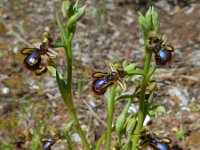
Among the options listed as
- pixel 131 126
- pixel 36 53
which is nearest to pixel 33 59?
pixel 36 53

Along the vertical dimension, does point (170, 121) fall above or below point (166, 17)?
below

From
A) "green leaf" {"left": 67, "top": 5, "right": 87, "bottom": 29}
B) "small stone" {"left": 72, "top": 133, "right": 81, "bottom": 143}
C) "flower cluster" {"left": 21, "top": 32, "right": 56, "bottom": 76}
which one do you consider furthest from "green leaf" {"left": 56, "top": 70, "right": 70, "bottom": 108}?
"small stone" {"left": 72, "top": 133, "right": 81, "bottom": 143}

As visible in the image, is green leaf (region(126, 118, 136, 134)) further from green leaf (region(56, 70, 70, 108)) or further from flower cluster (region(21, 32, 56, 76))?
flower cluster (region(21, 32, 56, 76))

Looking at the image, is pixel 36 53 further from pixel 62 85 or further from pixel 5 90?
pixel 5 90

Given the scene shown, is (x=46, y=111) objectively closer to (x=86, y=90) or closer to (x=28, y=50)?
(x=86, y=90)

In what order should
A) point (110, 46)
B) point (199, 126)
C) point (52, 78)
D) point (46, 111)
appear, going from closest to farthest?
1. point (199, 126)
2. point (46, 111)
3. point (52, 78)
4. point (110, 46)

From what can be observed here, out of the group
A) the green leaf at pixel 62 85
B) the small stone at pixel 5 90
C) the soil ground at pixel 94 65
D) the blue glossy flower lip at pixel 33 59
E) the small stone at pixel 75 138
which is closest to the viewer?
the blue glossy flower lip at pixel 33 59

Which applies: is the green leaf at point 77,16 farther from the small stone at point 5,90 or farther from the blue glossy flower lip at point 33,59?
the small stone at point 5,90

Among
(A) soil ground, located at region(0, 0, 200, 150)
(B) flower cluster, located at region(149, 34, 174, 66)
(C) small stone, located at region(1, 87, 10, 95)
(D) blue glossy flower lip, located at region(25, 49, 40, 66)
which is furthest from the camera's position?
(C) small stone, located at region(1, 87, 10, 95)

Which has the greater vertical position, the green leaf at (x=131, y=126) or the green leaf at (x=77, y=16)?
the green leaf at (x=77, y=16)

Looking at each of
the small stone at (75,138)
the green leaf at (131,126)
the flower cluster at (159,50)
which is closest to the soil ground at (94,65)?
the small stone at (75,138)

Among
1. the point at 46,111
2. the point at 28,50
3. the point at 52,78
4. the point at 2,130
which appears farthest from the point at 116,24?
the point at 28,50
